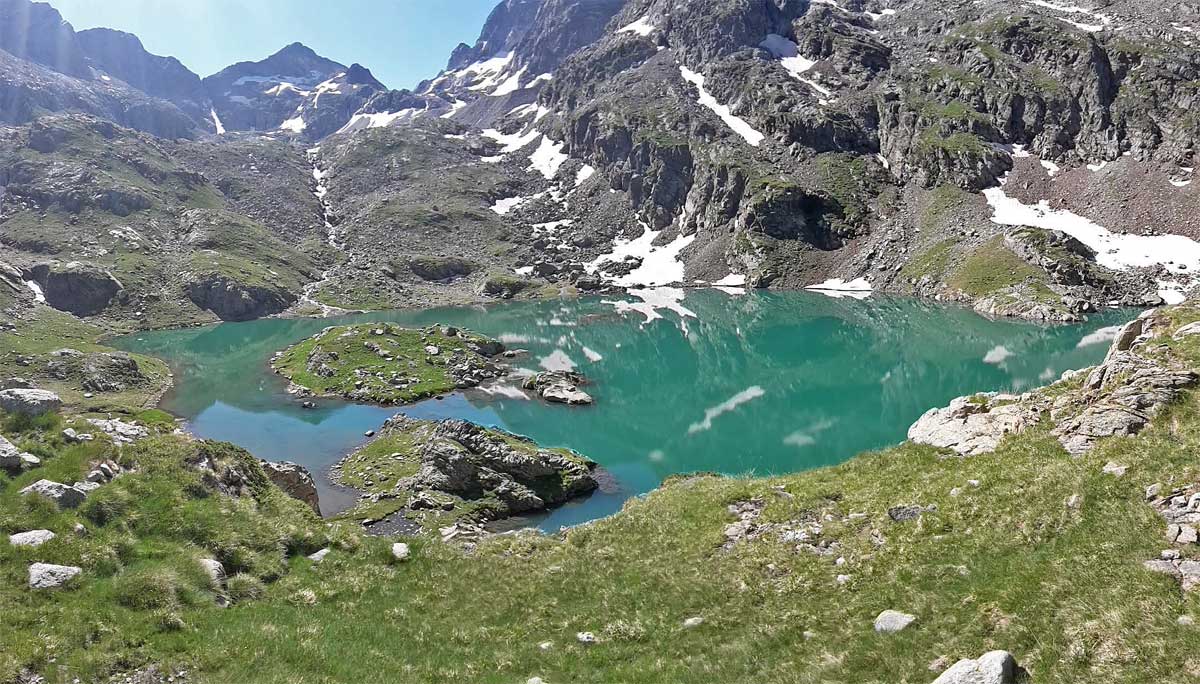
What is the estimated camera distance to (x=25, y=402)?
19125mm

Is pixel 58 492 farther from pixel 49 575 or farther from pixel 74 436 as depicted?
pixel 74 436

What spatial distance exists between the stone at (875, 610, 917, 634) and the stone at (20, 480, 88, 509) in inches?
759

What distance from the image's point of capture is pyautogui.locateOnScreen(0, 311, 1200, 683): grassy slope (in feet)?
34.0

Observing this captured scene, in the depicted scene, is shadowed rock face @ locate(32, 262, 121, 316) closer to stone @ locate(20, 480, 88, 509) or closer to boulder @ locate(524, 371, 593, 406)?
boulder @ locate(524, 371, 593, 406)

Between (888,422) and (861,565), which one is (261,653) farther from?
(888,422)

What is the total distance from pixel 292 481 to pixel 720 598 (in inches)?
923

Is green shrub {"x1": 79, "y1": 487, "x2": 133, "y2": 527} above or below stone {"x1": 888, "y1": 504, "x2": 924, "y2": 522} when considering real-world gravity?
above

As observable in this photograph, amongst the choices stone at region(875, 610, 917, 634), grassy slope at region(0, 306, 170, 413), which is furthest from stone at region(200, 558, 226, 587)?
grassy slope at region(0, 306, 170, 413)

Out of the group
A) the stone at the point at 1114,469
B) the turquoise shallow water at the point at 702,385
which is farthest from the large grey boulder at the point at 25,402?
the stone at the point at 1114,469

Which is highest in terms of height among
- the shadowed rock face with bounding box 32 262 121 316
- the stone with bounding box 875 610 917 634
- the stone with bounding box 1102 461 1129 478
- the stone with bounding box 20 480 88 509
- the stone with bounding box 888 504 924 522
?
the shadowed rock face with bounding box 32 262 121 316

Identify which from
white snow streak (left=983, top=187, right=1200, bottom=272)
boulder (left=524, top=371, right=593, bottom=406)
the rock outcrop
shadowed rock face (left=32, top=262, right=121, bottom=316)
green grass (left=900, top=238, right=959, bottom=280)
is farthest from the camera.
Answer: shadowed rock face (left=32, top=262, right=121, bottom=316)

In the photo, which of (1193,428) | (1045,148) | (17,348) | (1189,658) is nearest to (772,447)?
(1193,428)

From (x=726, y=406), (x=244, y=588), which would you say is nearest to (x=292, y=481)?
(x=244, y=588)

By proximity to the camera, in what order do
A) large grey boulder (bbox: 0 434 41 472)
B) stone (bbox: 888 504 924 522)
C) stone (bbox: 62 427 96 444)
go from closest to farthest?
large grey boulder (bbox: 0 434 41 472) → stone (bbox: 888 504 924 522) → stone (bbox: 62 427 96 444)
